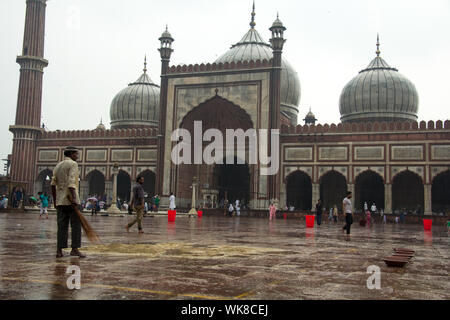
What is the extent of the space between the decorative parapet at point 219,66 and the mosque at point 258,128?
59 millimetres

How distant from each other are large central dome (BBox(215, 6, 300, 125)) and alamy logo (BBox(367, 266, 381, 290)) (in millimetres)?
27024

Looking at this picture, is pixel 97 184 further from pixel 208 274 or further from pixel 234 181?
pixel 208 274

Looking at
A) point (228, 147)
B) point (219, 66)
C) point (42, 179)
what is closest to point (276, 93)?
point (219, 66)

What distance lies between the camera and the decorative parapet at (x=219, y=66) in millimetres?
26188

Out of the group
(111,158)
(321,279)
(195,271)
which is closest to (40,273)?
(195,271)

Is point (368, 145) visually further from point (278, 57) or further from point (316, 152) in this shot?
point (278, 57)

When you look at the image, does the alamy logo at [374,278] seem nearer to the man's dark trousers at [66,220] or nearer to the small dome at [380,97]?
the man's dark trousers at [66,220]

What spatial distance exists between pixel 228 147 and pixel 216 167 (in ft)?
5.25

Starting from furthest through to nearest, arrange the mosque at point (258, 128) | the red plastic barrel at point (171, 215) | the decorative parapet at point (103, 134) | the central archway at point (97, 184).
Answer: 1. the central archway at point (97, 184)
2. the decorative parapet at point (103, 134)
3. the mosque at point (258, 128)
4. the red plastic barrel at point (171, 215)

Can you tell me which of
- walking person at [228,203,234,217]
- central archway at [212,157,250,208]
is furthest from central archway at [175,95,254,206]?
walking person at [228,203,234,217]

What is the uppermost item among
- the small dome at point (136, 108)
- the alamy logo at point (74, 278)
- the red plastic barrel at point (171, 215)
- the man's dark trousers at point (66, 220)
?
the small dome at point (136, 108)

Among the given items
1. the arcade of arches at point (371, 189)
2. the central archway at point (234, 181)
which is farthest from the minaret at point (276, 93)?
the arcade of arches at point (371, 189)

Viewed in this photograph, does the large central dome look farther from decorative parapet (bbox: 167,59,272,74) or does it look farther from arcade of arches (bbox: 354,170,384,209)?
arcade of arches (bbox: 354,170,384,209)
